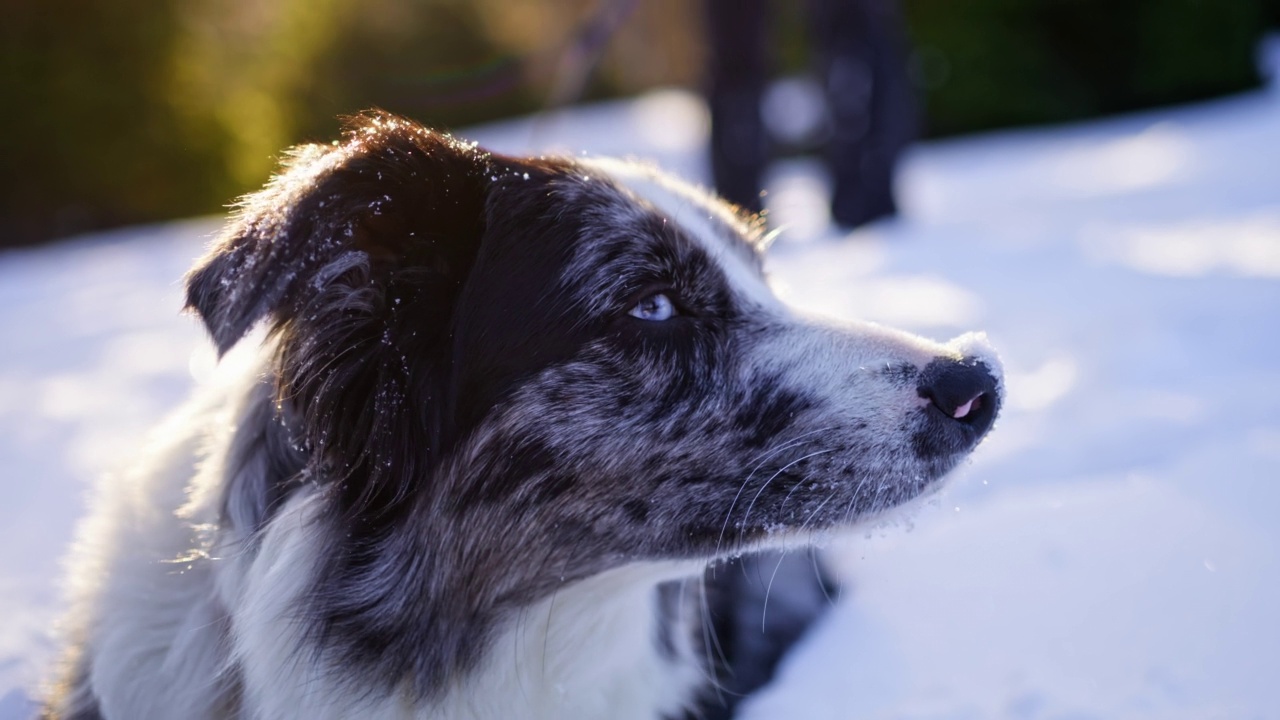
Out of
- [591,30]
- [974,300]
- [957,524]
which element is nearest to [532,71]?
[591,30]

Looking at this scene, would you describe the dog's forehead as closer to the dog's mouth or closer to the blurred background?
the dog's mouth

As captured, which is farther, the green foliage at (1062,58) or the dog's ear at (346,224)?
the green foliage at (1062,58)

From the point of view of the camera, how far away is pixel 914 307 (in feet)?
16.6

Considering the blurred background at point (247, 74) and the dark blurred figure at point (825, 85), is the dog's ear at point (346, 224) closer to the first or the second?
the dark blurred figure at point (825, 85)

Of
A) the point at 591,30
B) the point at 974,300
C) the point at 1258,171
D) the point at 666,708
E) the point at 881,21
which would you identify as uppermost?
the point at 591,30

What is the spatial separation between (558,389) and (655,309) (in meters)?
0.30

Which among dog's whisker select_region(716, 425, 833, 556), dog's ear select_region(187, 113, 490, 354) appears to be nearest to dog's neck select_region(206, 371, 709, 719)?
dog's whisker select_region(716, 425, 833, 556)

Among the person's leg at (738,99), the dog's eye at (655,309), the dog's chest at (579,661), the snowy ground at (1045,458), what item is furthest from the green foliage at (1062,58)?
the dog's chest at (579,661)

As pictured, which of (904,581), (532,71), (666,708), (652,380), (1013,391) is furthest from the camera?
(532,71)

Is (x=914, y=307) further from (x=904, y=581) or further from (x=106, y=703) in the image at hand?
(x=106, y=703)

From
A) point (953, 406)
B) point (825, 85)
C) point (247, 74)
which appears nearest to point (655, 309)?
point (953, 406)

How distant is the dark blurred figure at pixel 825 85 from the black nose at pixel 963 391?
16.3 ft

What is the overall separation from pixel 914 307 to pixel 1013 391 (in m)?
1.19

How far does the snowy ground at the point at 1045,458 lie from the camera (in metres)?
2.16
